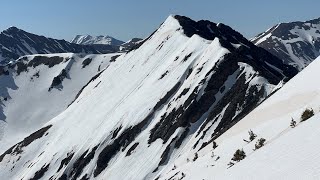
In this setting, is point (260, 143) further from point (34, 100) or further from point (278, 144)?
point (34, 100)

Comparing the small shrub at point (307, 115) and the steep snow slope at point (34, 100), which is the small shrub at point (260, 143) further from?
the steep snow slope at point (34, 100)

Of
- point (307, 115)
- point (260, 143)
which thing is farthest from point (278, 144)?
point (307, 115)

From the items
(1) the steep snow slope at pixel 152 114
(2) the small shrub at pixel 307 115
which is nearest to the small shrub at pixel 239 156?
(2) the small shrub at pixel 307 115

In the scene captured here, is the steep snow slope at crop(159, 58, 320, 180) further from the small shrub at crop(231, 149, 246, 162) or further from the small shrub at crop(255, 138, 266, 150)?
the small shrub at crop(231, 149, 246, 162)

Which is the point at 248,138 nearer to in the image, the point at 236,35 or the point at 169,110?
the point at 169,110

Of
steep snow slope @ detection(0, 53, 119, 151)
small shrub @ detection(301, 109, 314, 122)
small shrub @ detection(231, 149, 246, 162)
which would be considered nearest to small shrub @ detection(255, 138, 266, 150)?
small shrub @ detection(231, 149, 246, 162)

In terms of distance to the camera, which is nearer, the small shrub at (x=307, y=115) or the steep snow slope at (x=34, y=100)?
the small shrub at (x=307, y=115)
